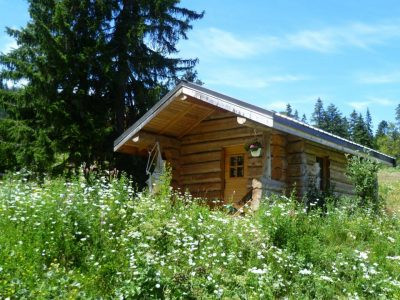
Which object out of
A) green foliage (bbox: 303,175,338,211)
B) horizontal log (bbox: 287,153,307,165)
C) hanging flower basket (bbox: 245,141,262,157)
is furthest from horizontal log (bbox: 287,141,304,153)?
hanging flower basket (bbox: 245,141,262,157)

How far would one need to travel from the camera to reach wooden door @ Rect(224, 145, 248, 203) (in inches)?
523

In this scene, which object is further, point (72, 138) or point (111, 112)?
point (111, 112)

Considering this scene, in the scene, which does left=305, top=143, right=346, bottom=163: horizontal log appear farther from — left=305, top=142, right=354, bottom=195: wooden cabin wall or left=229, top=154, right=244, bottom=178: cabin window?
left=229, top=154, right=244, bottom=178: cabin window

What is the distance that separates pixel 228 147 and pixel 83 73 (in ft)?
21.3

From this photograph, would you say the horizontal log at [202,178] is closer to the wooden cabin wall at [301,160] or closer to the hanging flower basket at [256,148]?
the wooden cabin wall at [301,160]

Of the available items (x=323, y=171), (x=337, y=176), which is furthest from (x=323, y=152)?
(x=337, y=176)

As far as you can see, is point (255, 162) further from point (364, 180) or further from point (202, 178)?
point (364, 180)

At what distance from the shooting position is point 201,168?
45.9 ft

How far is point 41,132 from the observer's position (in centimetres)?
1548

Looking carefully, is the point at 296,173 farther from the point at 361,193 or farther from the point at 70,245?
the point at 70,245

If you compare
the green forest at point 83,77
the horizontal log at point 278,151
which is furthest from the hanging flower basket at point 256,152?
the green forest at point 83,77

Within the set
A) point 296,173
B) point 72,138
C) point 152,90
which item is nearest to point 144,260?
point 296,173

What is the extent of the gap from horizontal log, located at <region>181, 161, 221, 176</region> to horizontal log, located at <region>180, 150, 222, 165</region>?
4.9 inches

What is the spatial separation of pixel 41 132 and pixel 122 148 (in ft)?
11.8
